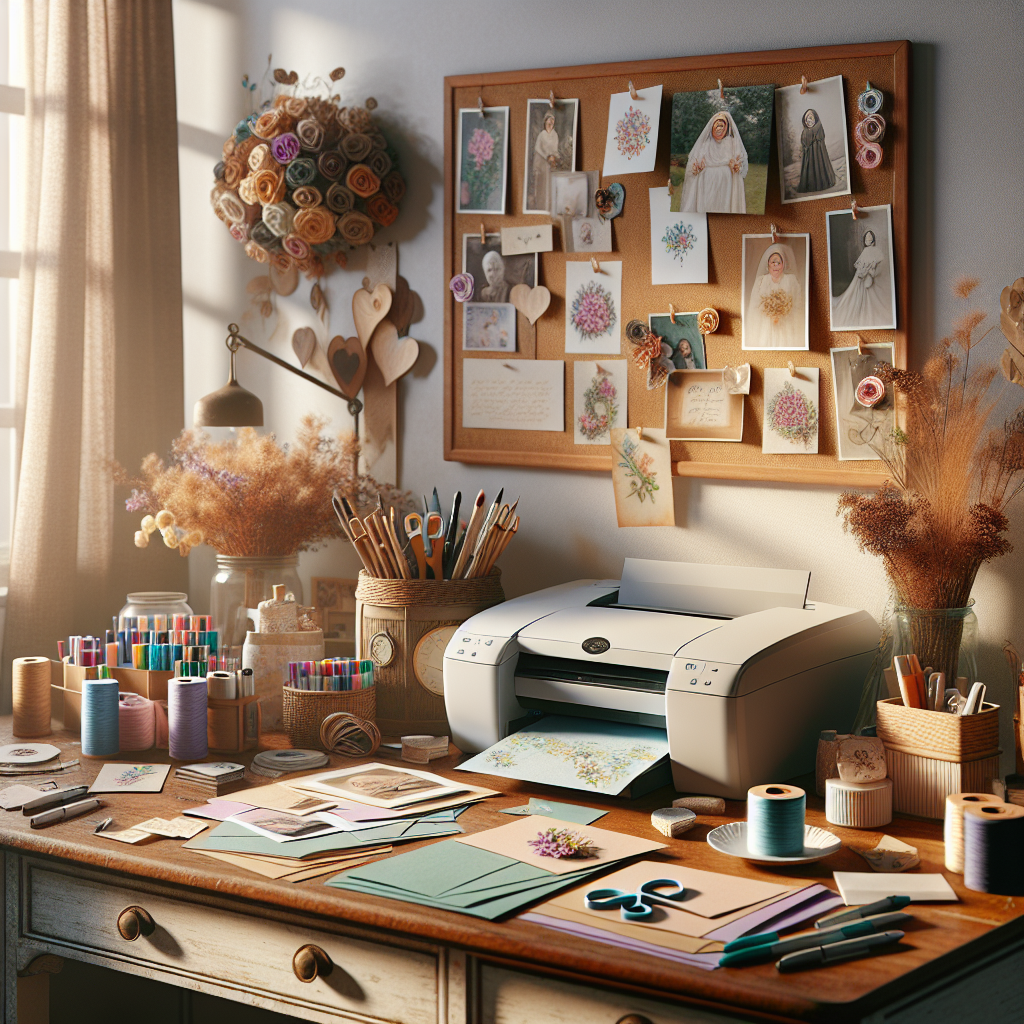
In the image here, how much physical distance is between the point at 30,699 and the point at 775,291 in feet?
4.32

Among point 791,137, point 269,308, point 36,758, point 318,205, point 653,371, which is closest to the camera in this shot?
point 36,758

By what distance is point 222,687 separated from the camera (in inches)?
68.1

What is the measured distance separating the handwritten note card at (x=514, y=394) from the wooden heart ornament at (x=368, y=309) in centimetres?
20

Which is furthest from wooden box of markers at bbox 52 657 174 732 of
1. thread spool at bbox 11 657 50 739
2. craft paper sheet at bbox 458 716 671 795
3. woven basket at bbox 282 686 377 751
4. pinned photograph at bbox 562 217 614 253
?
pinned photograph at bbox 562 217 614 253

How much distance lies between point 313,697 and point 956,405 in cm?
102

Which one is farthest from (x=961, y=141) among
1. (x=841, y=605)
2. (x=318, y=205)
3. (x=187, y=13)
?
(x=187, y=13)

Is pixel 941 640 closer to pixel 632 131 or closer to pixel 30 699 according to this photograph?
pixel 632 131

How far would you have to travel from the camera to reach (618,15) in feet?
6.53

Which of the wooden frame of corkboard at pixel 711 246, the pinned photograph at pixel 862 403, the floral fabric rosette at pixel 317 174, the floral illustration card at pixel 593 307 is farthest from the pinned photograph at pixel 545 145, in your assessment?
the pinned photograph at pixel 862 403

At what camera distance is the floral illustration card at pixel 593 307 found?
2014mm

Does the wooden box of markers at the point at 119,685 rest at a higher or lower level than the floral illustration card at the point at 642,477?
lower

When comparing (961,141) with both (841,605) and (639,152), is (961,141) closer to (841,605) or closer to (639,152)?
(639,152)

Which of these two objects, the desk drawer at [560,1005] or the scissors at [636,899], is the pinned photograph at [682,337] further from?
the desk drawer at [560,1005]

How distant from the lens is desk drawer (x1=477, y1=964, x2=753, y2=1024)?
1.10 m
